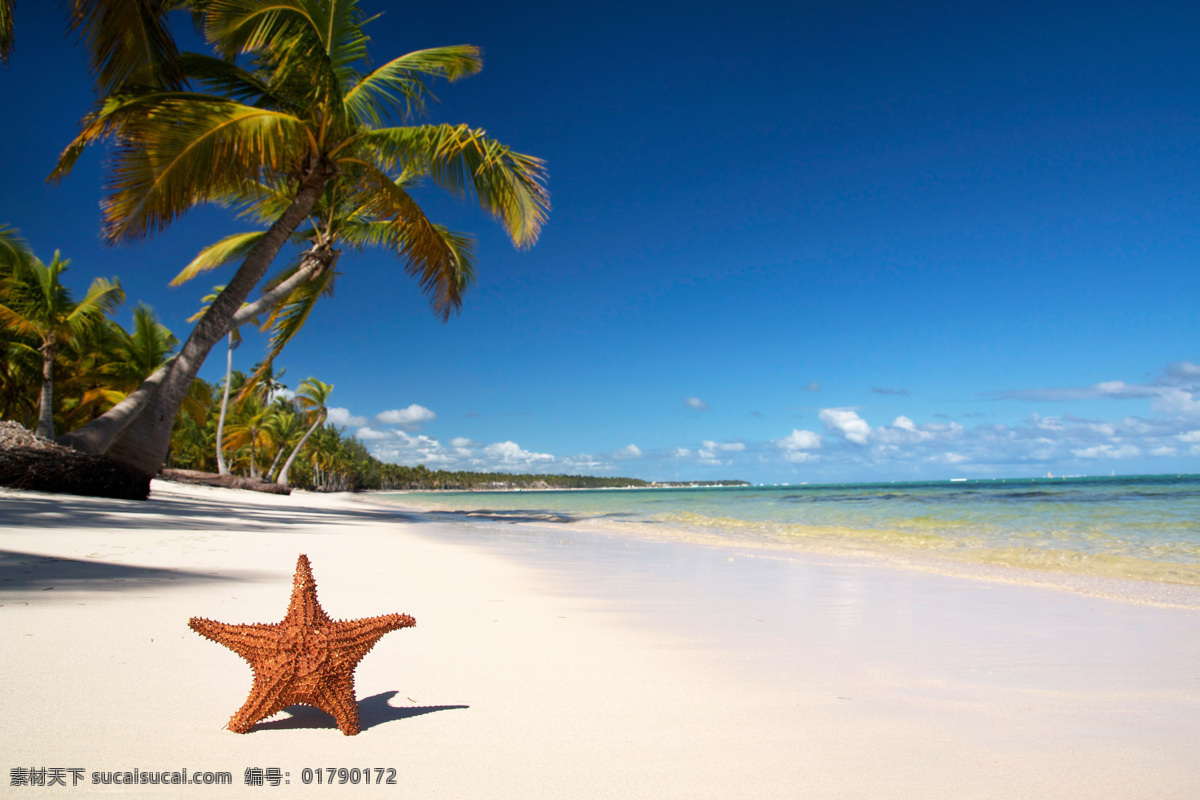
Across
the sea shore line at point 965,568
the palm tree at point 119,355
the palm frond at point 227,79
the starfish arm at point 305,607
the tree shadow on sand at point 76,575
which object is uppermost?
the palm frond at point 227,79

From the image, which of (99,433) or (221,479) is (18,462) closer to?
(99,433)

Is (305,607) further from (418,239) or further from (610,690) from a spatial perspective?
(418,239)

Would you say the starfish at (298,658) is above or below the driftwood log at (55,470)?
below

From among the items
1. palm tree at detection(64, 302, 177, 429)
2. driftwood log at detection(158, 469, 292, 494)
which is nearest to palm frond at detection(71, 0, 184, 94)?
palm tree at detection(64, 302, 177, 429)

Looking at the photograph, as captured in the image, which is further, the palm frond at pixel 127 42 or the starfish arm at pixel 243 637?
the palm frond at pixel 127 42

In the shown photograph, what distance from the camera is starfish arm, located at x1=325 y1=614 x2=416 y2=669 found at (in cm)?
184

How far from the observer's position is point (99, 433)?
9.84 metres

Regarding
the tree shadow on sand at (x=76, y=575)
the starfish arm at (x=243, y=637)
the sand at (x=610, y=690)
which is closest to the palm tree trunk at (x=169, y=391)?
the sand at (x=610, y=690)

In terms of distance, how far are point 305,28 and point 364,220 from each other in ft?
14.9

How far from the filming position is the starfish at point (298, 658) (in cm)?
178

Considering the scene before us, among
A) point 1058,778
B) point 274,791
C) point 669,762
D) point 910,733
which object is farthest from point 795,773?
point 274,791

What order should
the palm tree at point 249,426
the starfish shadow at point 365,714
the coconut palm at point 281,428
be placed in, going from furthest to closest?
1. the coconut palm at point 281,428
2. the palm tree at point 249,426
3. the starfish shadow at point 365,714

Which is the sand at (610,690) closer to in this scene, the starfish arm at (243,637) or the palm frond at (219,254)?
the starfish arm at (243,637)

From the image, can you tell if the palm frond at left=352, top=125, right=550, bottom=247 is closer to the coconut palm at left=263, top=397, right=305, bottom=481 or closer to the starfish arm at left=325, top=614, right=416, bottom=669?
the starfish arm at left=325, top=614, right=416, bottom=669
